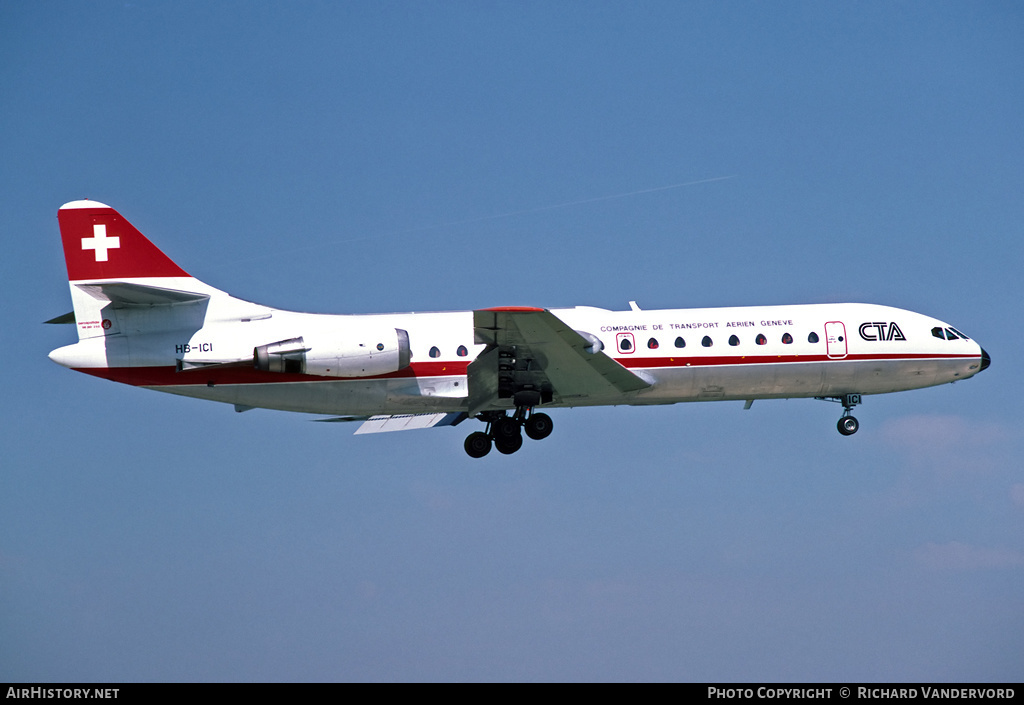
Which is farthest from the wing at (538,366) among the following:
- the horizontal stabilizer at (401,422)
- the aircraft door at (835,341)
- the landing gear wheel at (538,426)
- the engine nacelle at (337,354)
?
the aircraft door at (835,341)

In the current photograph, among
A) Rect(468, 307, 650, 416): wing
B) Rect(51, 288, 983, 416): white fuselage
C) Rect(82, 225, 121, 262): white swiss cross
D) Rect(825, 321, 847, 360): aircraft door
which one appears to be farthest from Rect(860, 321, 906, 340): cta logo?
Rect(82, 225, 121, 262): white swiss cross

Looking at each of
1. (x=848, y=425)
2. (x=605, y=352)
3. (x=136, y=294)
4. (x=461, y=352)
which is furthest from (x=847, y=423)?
(x=136, y=294)

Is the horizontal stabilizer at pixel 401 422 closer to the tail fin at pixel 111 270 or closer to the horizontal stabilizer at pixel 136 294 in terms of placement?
the tail fin at pixel 111 270

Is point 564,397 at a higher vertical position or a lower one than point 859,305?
lower

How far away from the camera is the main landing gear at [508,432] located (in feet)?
101

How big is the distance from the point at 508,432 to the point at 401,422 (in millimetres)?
2926

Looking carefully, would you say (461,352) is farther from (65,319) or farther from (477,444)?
(65,319)
